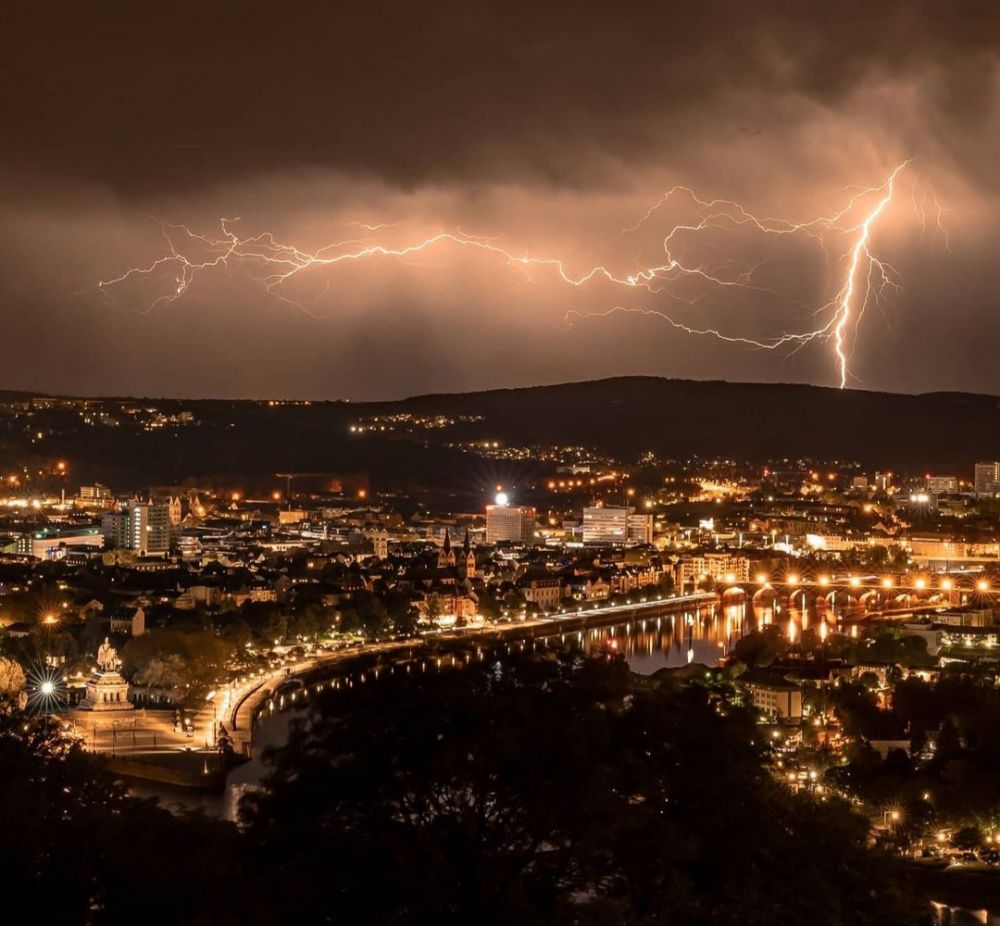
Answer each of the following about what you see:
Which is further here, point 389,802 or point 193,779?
point 193,779

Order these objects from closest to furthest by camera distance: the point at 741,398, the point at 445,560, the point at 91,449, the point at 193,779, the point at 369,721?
the point at 369,721 → the point at 193,779 → the point at 445,560 → the point at 91,449 → the point at 741,398

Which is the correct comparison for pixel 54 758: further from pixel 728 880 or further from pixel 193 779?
pixel 193 779

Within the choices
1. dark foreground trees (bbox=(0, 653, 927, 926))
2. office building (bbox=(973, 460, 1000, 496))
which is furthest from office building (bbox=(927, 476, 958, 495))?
dark foreground trees (bbox=(0, 653, 927, 926))

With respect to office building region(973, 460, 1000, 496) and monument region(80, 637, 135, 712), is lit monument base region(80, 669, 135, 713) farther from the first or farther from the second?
office building region(973, 460, 1000, 496)

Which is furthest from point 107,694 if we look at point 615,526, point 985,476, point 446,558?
point 985,476

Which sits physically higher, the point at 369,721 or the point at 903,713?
the point at 369,721

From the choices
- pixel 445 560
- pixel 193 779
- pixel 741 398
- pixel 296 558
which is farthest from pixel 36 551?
pixel 741 398

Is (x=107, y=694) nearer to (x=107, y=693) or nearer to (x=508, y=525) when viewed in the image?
(x=107, y=693)
